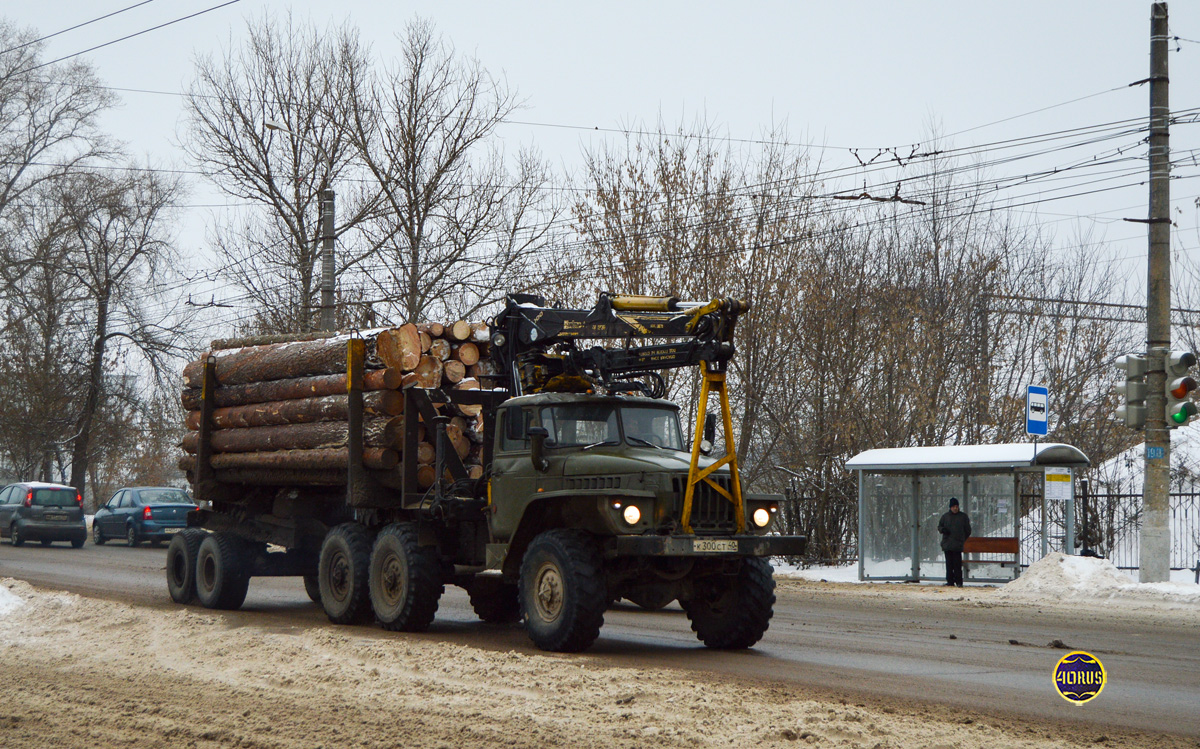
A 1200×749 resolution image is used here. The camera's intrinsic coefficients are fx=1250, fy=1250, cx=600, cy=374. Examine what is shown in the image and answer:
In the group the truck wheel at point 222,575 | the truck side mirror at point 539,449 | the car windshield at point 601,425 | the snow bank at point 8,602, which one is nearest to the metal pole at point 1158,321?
the car windshield at point 601,425

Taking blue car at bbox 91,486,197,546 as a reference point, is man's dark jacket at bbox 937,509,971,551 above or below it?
above

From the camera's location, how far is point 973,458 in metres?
22.1

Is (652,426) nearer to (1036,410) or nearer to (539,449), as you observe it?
(539,449)

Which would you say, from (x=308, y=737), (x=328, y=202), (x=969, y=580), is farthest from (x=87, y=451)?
(x=308, y=737)

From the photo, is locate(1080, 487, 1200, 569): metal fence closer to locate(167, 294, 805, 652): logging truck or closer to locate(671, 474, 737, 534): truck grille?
locate(167, 294, 805, 652): logging truck

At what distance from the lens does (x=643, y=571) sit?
11531mm

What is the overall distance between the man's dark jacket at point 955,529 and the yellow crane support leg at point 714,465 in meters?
11.8

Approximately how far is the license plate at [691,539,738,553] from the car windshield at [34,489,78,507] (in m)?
26.6

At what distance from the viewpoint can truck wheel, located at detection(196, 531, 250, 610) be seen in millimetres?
15898

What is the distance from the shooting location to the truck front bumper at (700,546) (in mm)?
10703

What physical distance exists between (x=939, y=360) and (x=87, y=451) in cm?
3332

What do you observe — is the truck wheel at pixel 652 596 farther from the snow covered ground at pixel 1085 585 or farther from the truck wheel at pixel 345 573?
the snow covered ground at pixel 1085 585

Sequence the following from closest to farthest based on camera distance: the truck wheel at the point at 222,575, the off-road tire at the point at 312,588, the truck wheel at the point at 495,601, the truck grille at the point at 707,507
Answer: the truck grille at the point at 707,507
the truck wheel at the point at 495,601
the truck wheel at the point at 222,575
the off-road tire at the point at 312,588

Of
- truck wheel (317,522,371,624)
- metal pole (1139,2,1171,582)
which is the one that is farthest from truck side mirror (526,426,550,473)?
metal pole (1139,2,1171,582)
